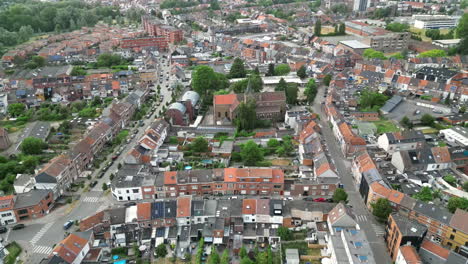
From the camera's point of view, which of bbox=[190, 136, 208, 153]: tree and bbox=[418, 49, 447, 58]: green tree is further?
bbox=[418, 49, 447, 58]: green tree

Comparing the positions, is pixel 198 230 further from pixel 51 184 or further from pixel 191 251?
pixel 51 184

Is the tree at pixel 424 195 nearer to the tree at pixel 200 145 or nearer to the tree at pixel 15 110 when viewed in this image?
the tree at pixel 200 145

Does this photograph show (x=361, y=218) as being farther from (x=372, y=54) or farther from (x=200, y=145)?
(x=372, y=54)

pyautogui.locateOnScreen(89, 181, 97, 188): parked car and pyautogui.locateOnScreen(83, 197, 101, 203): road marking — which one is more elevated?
pyautogui.locateOnScreen(89, 181, 97, 188): parked car

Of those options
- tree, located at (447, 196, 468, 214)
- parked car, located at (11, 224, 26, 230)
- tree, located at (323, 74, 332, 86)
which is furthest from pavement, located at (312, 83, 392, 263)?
parked car, located at (11, 224, 26, 230)

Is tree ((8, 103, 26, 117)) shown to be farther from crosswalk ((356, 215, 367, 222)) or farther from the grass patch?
crosswalk ((356, 215, 367, 222))

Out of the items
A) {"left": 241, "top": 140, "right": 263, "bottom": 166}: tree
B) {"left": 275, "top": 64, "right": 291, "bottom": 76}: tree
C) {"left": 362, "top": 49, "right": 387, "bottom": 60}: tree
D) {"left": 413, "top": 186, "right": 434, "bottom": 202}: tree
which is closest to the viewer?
{"left": 413, "top": 186, "right": 434, "bottom": 202}: tree

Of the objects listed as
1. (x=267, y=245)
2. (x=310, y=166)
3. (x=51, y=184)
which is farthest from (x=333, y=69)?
(x=51, y=184)

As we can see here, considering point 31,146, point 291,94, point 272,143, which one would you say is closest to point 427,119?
point 291,94
